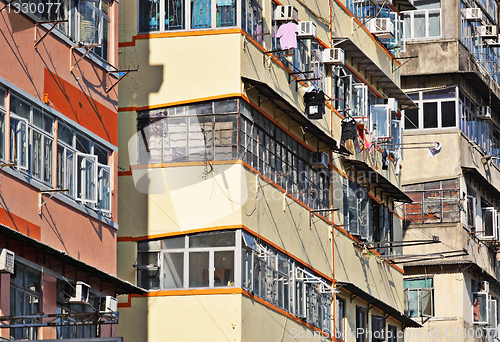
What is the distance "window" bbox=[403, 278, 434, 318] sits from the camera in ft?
111

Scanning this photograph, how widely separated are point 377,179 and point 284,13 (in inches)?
280

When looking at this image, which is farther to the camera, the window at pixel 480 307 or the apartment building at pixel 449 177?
the window at pixel 480 307

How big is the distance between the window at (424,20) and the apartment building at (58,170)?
60.5ft

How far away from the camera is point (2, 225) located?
15133mm

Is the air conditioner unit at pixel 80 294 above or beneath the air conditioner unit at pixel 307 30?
beneath

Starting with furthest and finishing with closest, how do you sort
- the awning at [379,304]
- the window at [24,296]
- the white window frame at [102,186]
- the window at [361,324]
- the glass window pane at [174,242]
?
the window at [361,324] → the awning at [379,304] → the glass window pane at [174,242] → the white window frame at [102,186] → the window at [24,296]

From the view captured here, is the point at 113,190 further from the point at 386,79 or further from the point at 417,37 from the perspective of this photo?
the point at 417,37

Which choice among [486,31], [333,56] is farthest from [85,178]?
[486,31]

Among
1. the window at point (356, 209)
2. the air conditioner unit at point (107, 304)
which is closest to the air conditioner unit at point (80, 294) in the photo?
the air conditioner unit at point (107, 304)

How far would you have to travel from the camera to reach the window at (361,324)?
1118 inches

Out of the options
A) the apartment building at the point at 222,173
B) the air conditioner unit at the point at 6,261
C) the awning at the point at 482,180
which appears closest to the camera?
the air conditioner unit at the point at 6,261

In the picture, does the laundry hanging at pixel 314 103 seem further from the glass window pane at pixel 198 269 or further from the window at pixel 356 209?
the glass window pane at pixel 198 269

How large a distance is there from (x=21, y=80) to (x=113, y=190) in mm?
3410

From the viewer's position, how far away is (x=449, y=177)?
116ft
